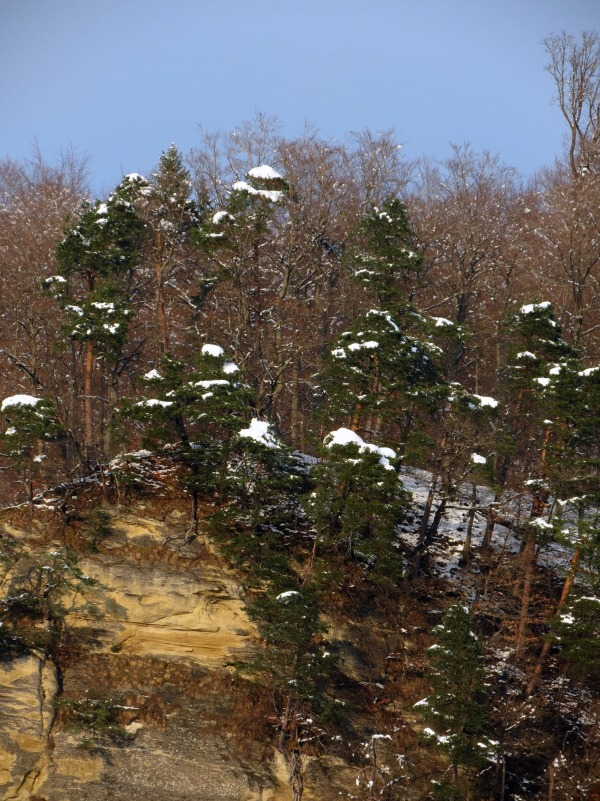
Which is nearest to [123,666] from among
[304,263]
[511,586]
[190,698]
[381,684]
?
[190,698]

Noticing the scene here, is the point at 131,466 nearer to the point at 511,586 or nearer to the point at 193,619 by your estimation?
the point at 193,619

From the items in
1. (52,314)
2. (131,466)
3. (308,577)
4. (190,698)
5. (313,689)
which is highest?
(52,314)

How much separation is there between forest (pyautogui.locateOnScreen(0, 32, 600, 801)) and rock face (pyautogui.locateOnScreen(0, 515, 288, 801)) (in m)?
0.66

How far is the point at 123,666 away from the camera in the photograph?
19766mm

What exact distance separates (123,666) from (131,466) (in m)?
5.45

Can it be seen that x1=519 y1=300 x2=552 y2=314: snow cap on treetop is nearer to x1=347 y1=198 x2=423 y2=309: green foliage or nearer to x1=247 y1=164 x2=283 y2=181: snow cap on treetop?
x1=347 y1=198 x2=423 y2=309: green foliage

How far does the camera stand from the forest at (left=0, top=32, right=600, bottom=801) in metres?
18.1

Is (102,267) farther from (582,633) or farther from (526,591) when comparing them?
(582,633)

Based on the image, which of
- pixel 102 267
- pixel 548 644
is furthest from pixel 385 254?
pixel 548 644

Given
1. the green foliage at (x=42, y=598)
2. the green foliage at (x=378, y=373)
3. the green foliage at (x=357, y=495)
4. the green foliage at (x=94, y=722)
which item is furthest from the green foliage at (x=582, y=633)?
the green foliage at (x=42, y=598)

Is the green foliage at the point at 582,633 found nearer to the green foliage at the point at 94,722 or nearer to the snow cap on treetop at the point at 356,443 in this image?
the snow cap on treetop at the point at 356,443

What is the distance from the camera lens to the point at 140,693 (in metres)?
19.3

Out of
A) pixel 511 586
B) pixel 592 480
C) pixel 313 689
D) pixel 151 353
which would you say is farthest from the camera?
pixel 151 353

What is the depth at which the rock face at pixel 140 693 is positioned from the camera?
18.1 meters
